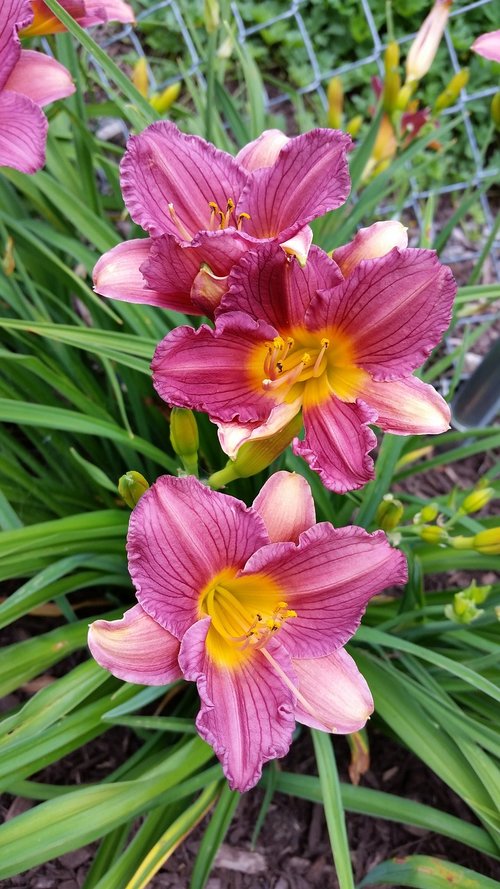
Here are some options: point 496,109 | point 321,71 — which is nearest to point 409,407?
point 496,109

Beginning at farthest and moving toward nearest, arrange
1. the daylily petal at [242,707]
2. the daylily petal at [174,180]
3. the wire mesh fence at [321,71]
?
1. the wire mesh fence at [321,71]
2. the daylily petal at [174,180]
3. the daylily petal at [242,707]

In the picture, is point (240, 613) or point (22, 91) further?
point (22, 91)

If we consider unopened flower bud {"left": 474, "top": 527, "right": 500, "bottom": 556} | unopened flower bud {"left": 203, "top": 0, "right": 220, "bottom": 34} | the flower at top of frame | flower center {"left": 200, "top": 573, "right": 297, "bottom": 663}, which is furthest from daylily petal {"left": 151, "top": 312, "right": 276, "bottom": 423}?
unopened flower bud {"left": 203, "top": 0, "right": 220, "bottom": 34}

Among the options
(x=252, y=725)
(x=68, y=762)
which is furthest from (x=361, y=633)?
(x=68, y=762)

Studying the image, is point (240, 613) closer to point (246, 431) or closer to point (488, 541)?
point (246, 431)

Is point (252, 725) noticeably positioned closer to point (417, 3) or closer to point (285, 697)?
point (285, 697)

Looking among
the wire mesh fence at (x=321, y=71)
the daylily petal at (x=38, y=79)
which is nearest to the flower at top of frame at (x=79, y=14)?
the daylily petal at (x=38, y=79)

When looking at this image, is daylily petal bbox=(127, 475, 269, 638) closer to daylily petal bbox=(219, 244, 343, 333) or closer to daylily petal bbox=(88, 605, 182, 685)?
daylily petal bbox=(88, 605, 182, 685)

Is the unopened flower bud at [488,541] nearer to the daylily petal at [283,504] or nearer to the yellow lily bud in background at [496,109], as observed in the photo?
the daylily petal at [283,504]

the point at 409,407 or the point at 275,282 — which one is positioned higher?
the point at 275,282
